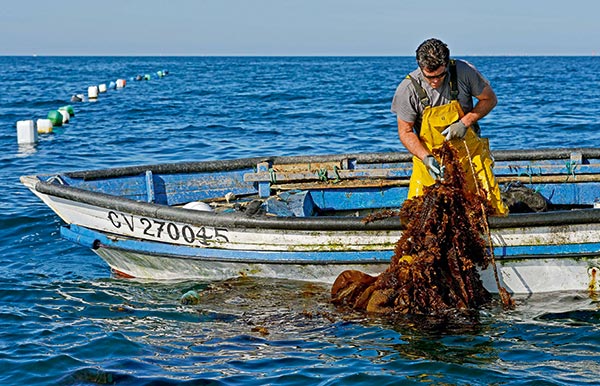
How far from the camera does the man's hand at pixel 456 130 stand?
810 cm

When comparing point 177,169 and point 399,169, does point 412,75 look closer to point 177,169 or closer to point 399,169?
point 399,169

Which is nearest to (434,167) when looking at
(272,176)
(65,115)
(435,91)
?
(435,91)

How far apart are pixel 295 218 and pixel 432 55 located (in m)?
2.04

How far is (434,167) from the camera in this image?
806 cm

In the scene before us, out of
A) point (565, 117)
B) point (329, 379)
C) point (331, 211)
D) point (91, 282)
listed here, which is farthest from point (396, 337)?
point (565, 117)

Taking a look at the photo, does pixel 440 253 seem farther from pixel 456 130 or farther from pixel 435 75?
pixel 435 75

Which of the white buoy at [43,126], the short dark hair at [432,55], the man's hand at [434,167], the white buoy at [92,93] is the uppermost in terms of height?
the short dark hair at [432,55]

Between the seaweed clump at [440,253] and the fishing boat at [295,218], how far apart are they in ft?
0.70

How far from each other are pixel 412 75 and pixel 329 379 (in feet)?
9.44

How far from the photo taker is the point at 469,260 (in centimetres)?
816

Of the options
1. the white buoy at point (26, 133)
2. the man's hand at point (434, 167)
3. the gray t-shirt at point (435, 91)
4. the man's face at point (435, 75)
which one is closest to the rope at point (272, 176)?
the gray t-shirt at point (435, 91)

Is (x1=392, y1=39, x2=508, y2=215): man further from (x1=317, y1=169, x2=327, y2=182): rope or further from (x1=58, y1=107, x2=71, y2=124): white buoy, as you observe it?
(x1=58, y1=107, x2=71, y2=124): white buoy

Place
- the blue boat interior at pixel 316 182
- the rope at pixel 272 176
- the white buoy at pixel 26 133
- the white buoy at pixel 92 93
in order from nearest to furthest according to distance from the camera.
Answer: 1. the blue boat interior at pixel 316 182
2. the rope at pixel 272 176
3. the white buoy at pixel 26 133
4. the white buoy at pixel 92 93

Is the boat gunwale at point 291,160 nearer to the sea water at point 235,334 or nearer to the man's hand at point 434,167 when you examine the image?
the sea water at point 235,334
